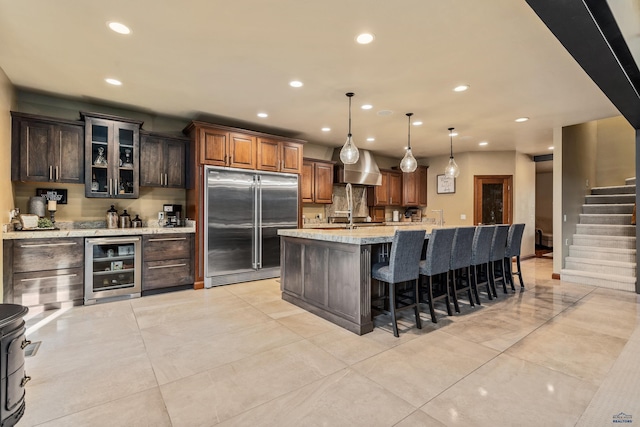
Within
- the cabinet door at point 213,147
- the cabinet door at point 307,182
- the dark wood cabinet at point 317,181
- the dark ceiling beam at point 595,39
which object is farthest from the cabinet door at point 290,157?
the dark ceiling beam at point 595,39

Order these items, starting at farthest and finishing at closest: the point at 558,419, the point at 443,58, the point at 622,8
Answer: the point at 443,58
the point at 622,8
the point at 558,419

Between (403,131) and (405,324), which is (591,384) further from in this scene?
(403,131)

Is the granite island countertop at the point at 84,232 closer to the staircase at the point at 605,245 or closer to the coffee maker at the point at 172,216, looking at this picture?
the coffee maker at the point at 172,216

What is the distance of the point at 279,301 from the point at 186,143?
2890 millimetres

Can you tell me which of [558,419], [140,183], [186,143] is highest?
[186,143]

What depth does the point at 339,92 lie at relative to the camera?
387 cm

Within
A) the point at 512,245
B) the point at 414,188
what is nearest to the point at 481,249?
the point at 512,245

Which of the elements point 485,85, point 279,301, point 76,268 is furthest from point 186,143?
point 485,85

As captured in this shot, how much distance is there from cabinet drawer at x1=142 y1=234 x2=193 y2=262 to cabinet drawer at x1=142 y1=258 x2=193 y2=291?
0.07m

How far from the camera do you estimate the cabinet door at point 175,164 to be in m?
4.71

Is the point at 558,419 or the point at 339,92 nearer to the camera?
the point at 558,419

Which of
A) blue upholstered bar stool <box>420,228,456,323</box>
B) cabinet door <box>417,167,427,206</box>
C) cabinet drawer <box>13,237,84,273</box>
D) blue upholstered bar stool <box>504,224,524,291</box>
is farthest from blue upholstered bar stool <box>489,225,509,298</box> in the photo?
cabinet drawer <box>13,237,84,273</box>

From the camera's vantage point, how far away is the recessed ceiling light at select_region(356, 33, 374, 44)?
2.63 meters

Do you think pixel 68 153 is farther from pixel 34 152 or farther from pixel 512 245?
pixel 512 245
